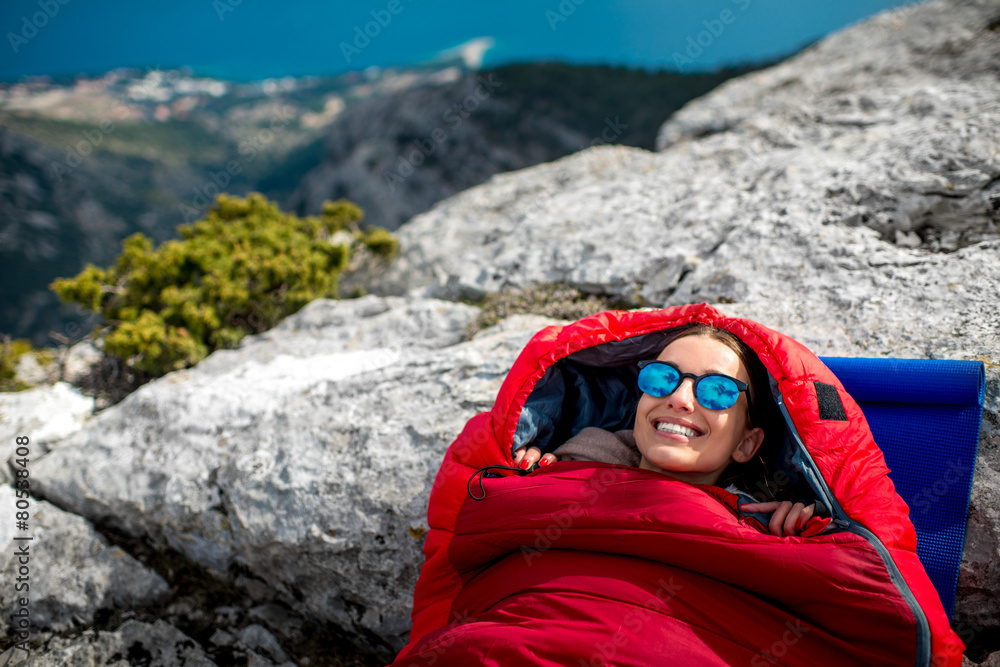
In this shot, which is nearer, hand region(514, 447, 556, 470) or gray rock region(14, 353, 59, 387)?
hand region(514, 447, 556, 470)

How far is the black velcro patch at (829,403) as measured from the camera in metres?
2.06

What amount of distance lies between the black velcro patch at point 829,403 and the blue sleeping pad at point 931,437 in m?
0.59

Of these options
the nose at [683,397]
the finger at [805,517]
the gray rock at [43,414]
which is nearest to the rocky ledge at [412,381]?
the gray rock at [43,414]

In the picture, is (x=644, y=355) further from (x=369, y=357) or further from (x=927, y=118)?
(x=927, y=118)

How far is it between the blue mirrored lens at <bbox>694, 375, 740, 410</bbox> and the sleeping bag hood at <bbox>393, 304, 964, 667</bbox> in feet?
0.81

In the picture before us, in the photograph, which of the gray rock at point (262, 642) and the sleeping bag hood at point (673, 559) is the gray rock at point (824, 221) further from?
the gray rock at point (262, 642)

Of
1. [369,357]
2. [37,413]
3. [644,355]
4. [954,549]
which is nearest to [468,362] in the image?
[369,357]

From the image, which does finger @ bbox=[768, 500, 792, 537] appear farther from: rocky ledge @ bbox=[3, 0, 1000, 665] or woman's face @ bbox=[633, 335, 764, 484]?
rocky ledge @ bbox=[3, 0, 1000, 665]

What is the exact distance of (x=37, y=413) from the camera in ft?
15.9

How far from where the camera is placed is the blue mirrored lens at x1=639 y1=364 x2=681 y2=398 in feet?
7.18

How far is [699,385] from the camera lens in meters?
2.14

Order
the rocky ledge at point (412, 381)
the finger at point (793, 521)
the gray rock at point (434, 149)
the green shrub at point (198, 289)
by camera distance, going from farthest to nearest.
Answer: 1. the gray rock at point (434, 149)
2. the green shrub at point (198, 289)
3. the rocky ledge at point (412, 381)
4. the finger at point (793, 521)

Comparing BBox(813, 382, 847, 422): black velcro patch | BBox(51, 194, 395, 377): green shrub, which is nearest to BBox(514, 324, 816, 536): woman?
BBox(813, 382, 847, 422): black velcro patch

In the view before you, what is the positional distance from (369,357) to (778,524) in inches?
135
